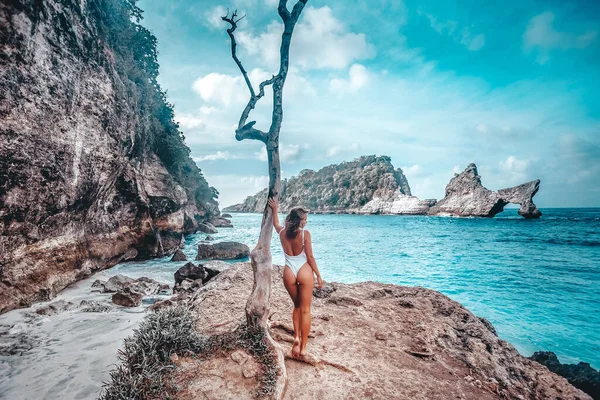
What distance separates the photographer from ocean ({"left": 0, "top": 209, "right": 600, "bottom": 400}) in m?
4.42

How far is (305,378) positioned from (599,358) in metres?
9.70

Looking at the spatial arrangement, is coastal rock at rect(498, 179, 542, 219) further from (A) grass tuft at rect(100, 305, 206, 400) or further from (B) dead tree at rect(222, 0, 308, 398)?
(A) grass tuft at rect(100, 305, 206, 400)

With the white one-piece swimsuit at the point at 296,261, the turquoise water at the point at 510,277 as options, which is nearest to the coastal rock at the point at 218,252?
the turquoise water at the point at 510,277

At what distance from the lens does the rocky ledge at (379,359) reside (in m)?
3.42

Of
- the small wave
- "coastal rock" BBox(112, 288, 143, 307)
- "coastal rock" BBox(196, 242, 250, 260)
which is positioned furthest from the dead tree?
the small wave

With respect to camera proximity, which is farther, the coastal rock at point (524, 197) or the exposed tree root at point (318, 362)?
the coastal rock at point (524, 197)

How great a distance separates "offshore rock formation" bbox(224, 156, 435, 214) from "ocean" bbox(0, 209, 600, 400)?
61.1 meters

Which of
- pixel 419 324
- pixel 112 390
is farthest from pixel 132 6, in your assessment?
pixel 419 324

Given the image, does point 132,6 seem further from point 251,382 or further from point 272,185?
point 251,382

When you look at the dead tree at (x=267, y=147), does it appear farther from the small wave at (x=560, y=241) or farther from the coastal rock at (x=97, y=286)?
the small wave at (x=560, y=241)

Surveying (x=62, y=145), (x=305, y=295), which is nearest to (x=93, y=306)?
(x=62, y=145)

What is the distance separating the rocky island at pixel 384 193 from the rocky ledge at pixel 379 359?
152 ft

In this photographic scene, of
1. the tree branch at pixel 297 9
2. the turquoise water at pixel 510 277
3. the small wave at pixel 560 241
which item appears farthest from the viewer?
the small wave at pixel 560 241

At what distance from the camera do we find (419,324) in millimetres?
5562
